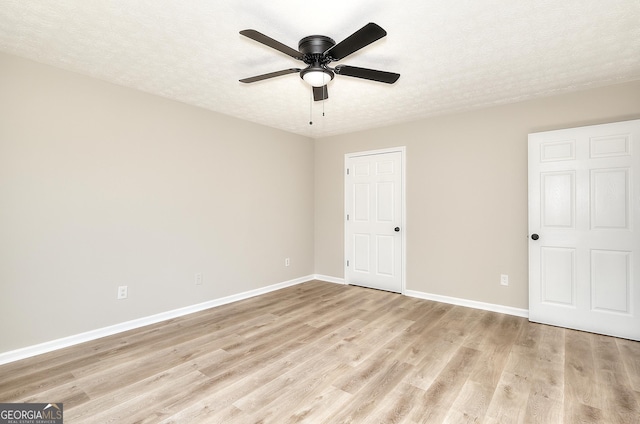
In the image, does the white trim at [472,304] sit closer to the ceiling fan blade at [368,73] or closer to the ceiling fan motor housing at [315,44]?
the ceiling fan blade at [368,73]

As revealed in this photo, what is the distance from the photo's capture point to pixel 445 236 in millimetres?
4117

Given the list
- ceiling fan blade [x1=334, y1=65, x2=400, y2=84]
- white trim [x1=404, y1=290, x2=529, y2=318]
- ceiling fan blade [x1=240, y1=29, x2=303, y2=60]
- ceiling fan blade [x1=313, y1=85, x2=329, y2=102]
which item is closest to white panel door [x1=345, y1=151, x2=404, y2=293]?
white trim [x1=404, y1=290, x2=529, y2=318]

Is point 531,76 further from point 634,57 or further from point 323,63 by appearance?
point 323,63

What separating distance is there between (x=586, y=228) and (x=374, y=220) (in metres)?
2.51

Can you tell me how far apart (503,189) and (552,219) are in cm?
60

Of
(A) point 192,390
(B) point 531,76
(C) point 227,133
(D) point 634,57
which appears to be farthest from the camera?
(C) point 227,133

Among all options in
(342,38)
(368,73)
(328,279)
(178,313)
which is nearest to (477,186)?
(368,73)

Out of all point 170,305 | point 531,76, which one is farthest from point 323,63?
point 170,305

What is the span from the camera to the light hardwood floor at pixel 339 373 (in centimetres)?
188

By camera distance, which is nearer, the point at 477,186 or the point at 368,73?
the point at 368,73

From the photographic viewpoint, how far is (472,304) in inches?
153

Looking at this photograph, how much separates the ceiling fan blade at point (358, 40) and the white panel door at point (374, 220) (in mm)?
2706

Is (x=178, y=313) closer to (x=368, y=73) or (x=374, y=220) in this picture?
(x=374, y=220)

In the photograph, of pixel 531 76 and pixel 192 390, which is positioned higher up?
pixel 531 76
